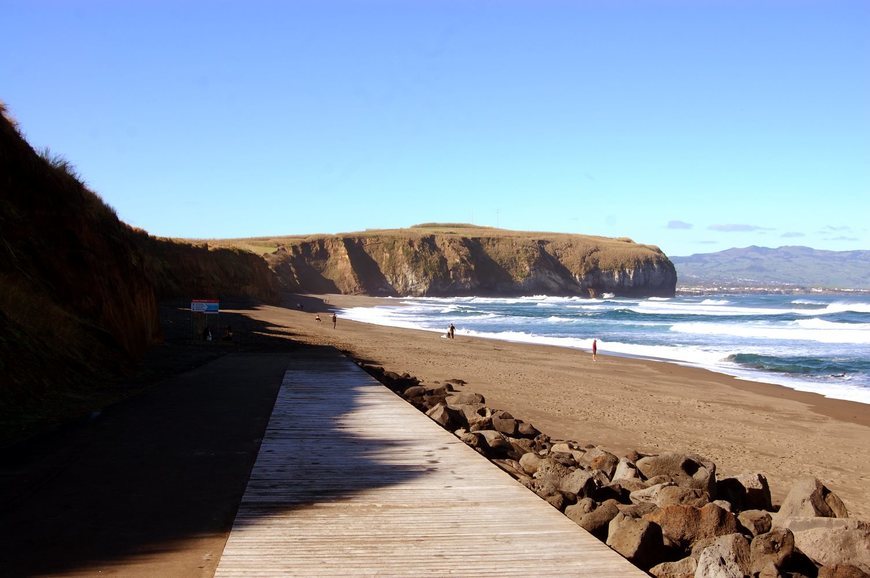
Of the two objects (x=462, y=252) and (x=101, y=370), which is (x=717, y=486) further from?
(x=462, y=252)

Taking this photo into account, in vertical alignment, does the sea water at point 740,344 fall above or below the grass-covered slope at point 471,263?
below

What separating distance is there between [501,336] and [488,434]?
105 feet

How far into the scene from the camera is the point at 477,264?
14975 centimetres

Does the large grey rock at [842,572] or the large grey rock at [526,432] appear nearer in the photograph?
the large grey rock at [842,572]

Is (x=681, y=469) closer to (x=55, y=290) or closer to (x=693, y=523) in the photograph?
(x=693, y=523)

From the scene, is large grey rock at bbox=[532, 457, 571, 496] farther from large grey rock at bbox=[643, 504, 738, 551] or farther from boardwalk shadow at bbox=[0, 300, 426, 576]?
boardwalk shadow at bbox=[0, 300, 426, 576]

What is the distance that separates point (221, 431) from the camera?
838 centimetres

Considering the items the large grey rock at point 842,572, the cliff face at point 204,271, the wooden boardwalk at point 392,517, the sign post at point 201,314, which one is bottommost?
the large grey rock at point 842,572

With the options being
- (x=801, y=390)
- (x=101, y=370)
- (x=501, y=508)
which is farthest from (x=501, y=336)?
(x=501, y=508)

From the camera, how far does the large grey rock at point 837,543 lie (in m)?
5.49

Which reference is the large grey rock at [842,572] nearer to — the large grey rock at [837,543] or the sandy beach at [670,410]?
the large grey rock at [837,543]

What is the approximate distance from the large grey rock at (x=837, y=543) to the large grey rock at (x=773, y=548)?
48cm

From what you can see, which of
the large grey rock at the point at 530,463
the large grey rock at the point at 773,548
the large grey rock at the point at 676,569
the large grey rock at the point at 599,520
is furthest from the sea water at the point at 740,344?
the large grey rock at the point at 676,569

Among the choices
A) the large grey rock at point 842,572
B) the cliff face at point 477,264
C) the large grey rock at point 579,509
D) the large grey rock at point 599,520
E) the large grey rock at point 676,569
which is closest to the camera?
the large grey rock at point 676,569
